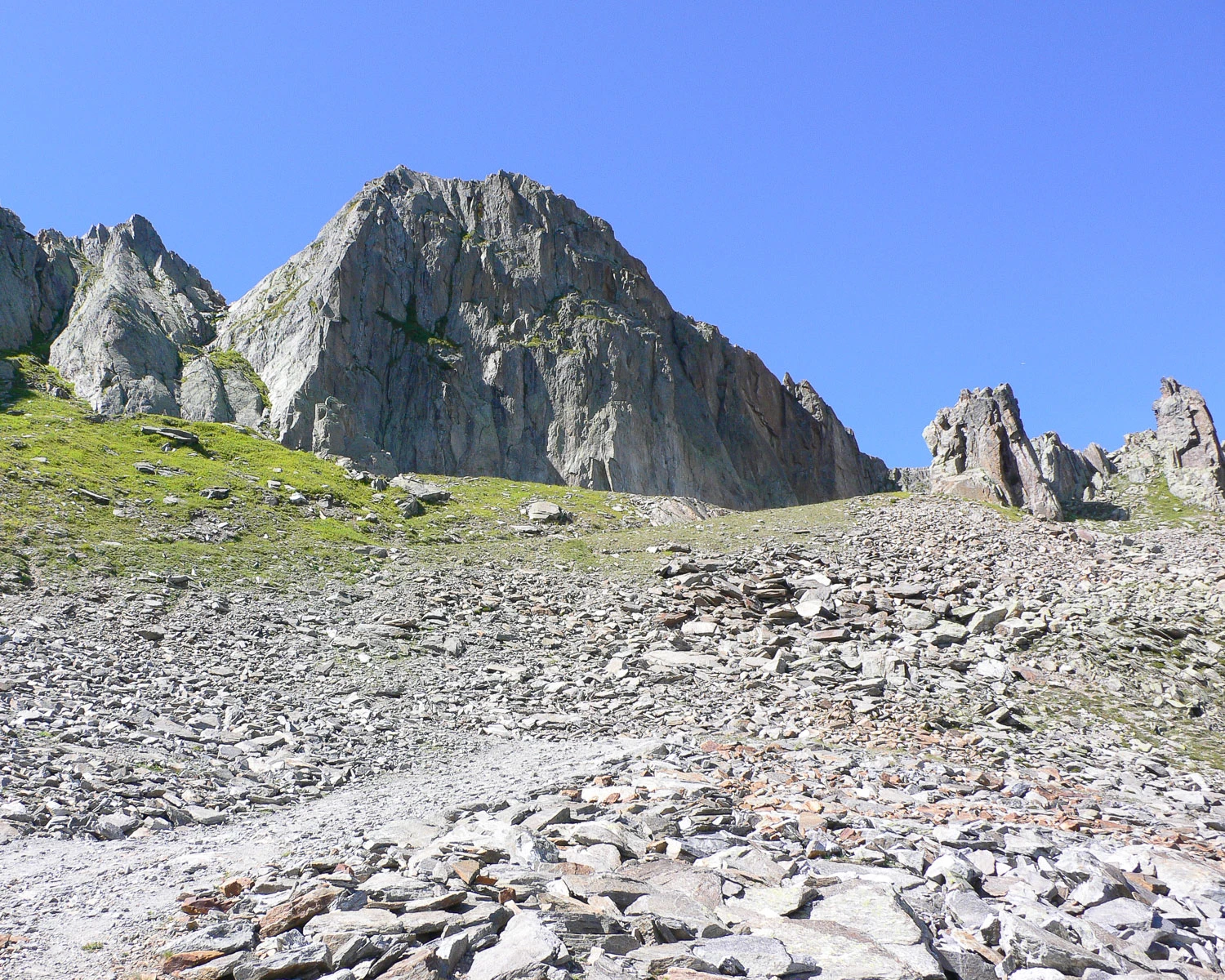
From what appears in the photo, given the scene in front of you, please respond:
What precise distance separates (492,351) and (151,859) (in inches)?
4005

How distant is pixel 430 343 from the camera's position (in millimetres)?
106188

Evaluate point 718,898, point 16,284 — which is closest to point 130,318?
point 16,284

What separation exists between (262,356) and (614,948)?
337 feet

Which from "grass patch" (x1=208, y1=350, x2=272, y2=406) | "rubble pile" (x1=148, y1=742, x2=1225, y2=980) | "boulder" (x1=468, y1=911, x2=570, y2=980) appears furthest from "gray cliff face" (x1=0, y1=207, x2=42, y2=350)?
"boulder" (x1=468, y1=911, x2=570, y2=980)

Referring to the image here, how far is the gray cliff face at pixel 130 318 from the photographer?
8088 cm

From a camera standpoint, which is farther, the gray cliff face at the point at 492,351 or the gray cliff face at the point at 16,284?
the gray cliff face at the point at 492,351

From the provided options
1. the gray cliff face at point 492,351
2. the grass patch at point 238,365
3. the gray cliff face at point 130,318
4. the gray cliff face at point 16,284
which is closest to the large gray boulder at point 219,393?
the grass patch at point 238,365

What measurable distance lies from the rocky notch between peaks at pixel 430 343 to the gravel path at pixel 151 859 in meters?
73.1

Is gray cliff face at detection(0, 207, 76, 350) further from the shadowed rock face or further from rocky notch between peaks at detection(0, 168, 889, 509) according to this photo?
the shadowed rock face

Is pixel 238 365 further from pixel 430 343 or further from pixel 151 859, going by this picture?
pixel 151 859

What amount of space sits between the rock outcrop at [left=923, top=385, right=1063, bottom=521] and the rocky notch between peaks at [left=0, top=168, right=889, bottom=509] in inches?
1577

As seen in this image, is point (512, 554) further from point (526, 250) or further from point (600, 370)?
point (526, 250)

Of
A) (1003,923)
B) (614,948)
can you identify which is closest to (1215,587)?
(1003,923)

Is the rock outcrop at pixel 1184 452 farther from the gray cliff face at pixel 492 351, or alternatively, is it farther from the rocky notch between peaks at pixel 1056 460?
the gray cliff face at pixel 492 351
